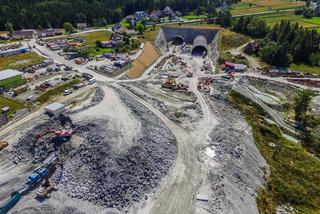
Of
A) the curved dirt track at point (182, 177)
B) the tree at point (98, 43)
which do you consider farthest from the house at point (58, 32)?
the curved dirt track at point (182, 177)

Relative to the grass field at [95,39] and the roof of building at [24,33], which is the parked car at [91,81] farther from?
the roof of building at [24,33]

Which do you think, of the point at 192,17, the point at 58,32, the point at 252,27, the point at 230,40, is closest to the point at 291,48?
the point at 230,40

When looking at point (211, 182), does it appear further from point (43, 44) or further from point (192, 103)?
point (43, 44)

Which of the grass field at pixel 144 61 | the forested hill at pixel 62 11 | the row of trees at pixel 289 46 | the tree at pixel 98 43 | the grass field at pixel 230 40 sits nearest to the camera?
the grass field at pixel 144 61

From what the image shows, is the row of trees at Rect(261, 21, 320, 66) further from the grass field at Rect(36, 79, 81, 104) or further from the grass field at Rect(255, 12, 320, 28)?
the grass field at Rect(36, 79, 81, 104)

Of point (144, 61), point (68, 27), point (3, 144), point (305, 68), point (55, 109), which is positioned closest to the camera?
point (3, 144)

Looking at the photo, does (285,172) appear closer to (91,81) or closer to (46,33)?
(91,81)
